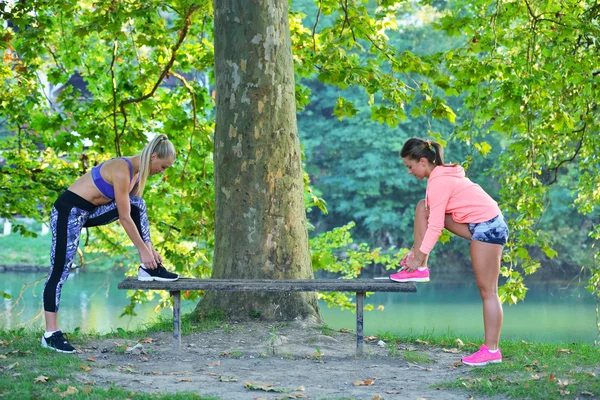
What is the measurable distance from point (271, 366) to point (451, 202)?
1.75m

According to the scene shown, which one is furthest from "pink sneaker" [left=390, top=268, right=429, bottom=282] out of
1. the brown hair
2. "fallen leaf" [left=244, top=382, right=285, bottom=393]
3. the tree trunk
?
the tree trunk

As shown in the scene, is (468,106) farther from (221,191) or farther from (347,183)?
(347,183)

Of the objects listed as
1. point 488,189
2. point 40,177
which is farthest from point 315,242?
point 488,189

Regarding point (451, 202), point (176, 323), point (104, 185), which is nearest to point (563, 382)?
point (451, 202)

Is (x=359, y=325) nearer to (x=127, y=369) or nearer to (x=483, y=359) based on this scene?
(x=483, y=359)

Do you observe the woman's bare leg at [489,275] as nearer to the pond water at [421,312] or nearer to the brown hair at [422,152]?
the brown hair at [422,152]

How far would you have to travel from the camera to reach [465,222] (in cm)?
575

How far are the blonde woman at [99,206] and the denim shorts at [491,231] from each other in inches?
89.6

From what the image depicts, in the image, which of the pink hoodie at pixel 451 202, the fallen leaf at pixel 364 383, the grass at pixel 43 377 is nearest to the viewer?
the grass at pixel 43 377

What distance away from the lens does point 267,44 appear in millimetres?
7480

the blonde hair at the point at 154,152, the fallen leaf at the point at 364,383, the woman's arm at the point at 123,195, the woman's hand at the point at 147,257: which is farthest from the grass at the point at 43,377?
the blonde hair at the point at 154,152

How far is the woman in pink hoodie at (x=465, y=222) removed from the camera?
5.66 meters

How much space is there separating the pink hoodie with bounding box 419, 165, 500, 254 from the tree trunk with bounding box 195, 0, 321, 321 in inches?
72.1

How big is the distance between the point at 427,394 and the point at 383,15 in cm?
604
